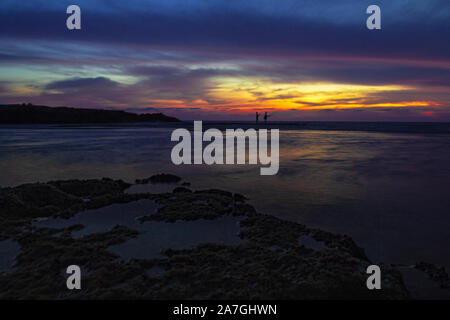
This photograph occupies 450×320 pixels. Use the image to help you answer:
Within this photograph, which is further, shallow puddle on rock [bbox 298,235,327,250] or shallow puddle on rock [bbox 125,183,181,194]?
shallow puddle on rock [bbox 125,183,181,194]

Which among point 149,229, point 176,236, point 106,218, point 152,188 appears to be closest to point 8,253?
point 106,218

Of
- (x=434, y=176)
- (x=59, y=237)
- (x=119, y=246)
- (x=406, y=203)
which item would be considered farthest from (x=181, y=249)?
(x=434, y=176)

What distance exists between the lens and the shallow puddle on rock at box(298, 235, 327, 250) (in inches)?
282

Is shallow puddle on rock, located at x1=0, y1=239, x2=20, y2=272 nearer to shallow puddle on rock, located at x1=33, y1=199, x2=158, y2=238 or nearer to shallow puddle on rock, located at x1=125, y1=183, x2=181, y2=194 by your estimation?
shallow puddle on rock, located at x1=33, y1=199, x2=158, y2=238

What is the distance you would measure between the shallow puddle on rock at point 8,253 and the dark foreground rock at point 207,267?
5.4 inches

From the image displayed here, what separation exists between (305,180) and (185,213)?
29.5ft

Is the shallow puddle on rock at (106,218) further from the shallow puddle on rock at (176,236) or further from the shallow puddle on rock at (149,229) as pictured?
the shallow puddle on rock at (176,236)

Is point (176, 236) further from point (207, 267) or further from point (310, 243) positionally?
point (310, 243)

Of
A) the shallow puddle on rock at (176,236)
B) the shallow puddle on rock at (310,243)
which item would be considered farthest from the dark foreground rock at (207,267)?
the shallow puddle on rock at (176,236)

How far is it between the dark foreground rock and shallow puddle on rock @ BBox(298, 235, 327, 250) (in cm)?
3

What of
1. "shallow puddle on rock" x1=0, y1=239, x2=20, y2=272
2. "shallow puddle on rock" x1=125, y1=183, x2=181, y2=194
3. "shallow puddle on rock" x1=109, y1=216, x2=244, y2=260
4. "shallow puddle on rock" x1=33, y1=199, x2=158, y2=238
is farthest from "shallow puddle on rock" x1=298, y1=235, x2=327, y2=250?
"shallow puddle on rock" x1=125, y1=183, x2=181, y2=194

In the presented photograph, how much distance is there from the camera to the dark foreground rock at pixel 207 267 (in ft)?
17.1
